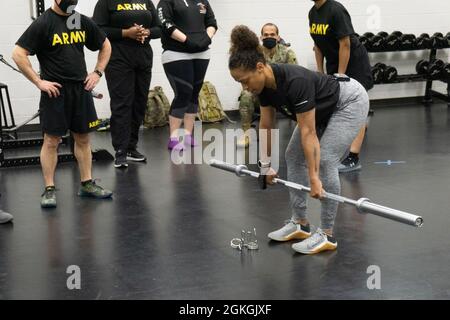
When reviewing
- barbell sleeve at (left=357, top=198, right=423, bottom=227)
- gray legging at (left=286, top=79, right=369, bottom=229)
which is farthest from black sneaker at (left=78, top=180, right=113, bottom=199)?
barbell sleeve at (left=357, top=198, right=423, bottom=227)

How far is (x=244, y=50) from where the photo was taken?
120 inches

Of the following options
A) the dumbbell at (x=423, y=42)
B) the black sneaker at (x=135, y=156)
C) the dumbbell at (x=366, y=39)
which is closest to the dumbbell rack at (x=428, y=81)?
the dumbbell at (x=423, y=42)

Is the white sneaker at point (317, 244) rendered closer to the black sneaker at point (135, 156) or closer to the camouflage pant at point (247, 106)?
the black sneaker at point (135, 156)

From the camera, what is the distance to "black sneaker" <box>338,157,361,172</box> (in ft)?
16.6

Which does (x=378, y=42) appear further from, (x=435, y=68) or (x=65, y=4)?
(x=65, y=4)

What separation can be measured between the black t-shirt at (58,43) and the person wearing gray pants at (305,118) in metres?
1.45

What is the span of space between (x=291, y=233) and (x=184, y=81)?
8.21 ft

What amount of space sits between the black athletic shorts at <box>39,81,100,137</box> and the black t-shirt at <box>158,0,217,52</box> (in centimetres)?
147

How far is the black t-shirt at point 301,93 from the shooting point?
10.1 ft

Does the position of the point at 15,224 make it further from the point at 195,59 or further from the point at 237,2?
the point at 237,2

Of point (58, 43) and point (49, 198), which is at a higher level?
point (58, 43)

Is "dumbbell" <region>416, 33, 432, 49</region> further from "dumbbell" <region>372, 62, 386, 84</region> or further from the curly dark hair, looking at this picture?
the curly dark hair

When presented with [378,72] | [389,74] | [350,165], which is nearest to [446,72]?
[389,74]
